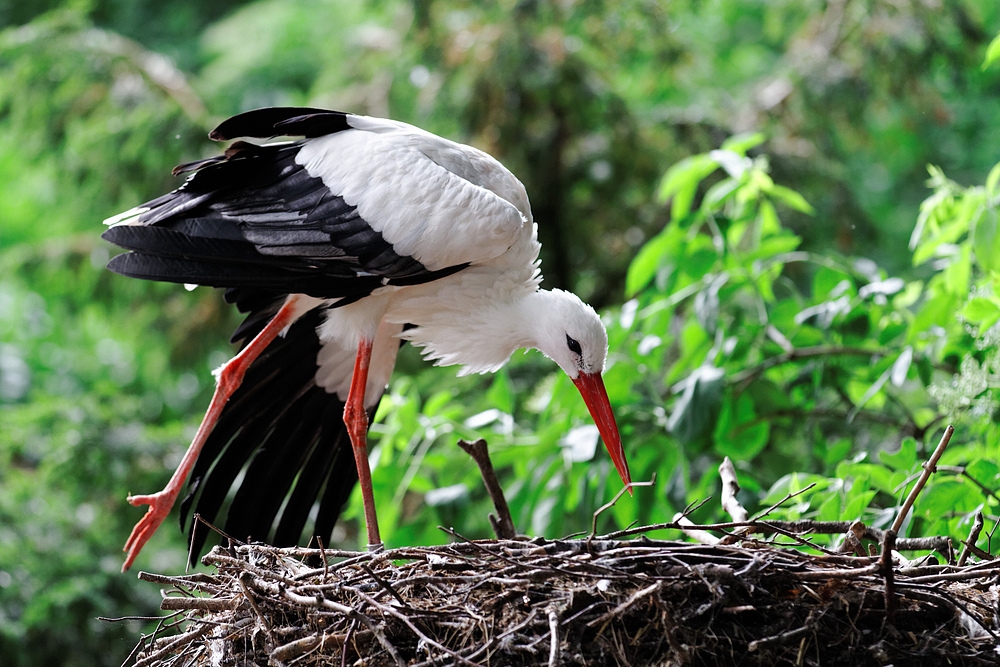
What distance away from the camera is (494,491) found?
11.7ft

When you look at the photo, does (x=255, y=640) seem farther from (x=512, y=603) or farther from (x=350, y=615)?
(x=512, y=603)

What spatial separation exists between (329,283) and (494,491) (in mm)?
938

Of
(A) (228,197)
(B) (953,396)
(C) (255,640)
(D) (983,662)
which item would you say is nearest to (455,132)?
(A) (228,197)

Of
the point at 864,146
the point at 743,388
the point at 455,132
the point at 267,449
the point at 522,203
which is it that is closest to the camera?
the point at 522,203

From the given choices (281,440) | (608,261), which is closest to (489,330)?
(281,440)

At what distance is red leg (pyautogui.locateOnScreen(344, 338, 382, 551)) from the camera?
356 cm

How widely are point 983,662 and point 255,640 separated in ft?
6.23

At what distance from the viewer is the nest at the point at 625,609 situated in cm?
245

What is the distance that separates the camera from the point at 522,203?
3686mm

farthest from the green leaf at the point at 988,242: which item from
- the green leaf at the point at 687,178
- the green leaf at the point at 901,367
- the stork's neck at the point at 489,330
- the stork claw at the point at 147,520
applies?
the stork claw at the point at 147,520

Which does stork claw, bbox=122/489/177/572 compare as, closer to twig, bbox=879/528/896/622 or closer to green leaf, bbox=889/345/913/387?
twig, bbox=879/528/896/622

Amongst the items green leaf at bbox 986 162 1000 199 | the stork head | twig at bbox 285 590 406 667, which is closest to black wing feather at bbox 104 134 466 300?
the stork head

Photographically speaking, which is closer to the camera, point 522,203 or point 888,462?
point 888,462

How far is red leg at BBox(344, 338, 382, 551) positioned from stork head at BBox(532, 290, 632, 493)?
638mm
